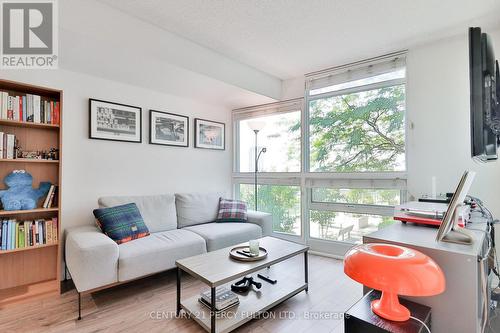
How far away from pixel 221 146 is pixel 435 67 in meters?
2.90

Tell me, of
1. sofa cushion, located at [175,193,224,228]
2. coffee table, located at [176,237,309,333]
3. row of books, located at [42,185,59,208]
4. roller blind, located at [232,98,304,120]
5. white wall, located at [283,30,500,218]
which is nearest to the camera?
coffee table, located at [176,237,309,333]

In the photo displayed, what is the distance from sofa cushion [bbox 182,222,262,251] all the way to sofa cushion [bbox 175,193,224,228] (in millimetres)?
135

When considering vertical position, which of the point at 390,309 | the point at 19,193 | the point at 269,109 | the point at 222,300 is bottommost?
the point at 222,300

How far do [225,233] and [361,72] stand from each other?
100 inches

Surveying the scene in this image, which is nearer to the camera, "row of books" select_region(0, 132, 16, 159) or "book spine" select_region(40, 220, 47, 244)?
"row of books" select_region(0, 132, 16, 159)

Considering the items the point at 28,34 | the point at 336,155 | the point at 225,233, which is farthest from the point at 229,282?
the point at 28,34

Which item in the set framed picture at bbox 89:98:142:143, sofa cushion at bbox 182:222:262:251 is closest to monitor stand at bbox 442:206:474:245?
sofa cushion at bbox 182:222:262:251

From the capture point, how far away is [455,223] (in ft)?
3.84

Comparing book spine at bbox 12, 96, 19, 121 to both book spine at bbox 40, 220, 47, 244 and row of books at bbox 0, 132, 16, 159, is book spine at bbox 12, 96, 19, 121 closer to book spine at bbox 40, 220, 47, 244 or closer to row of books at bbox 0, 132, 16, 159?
row of books at bbox 0, 132, 16, 159

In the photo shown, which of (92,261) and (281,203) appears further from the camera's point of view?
(281,203)

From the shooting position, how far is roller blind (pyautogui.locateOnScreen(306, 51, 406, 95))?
9.16 ft

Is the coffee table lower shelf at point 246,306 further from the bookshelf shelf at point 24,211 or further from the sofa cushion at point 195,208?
the bookshelf shelf at point 24,211

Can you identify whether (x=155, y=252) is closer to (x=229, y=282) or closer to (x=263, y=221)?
(x=229, y=282)

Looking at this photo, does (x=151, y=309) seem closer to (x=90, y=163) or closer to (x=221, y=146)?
(x=90, y=163)
